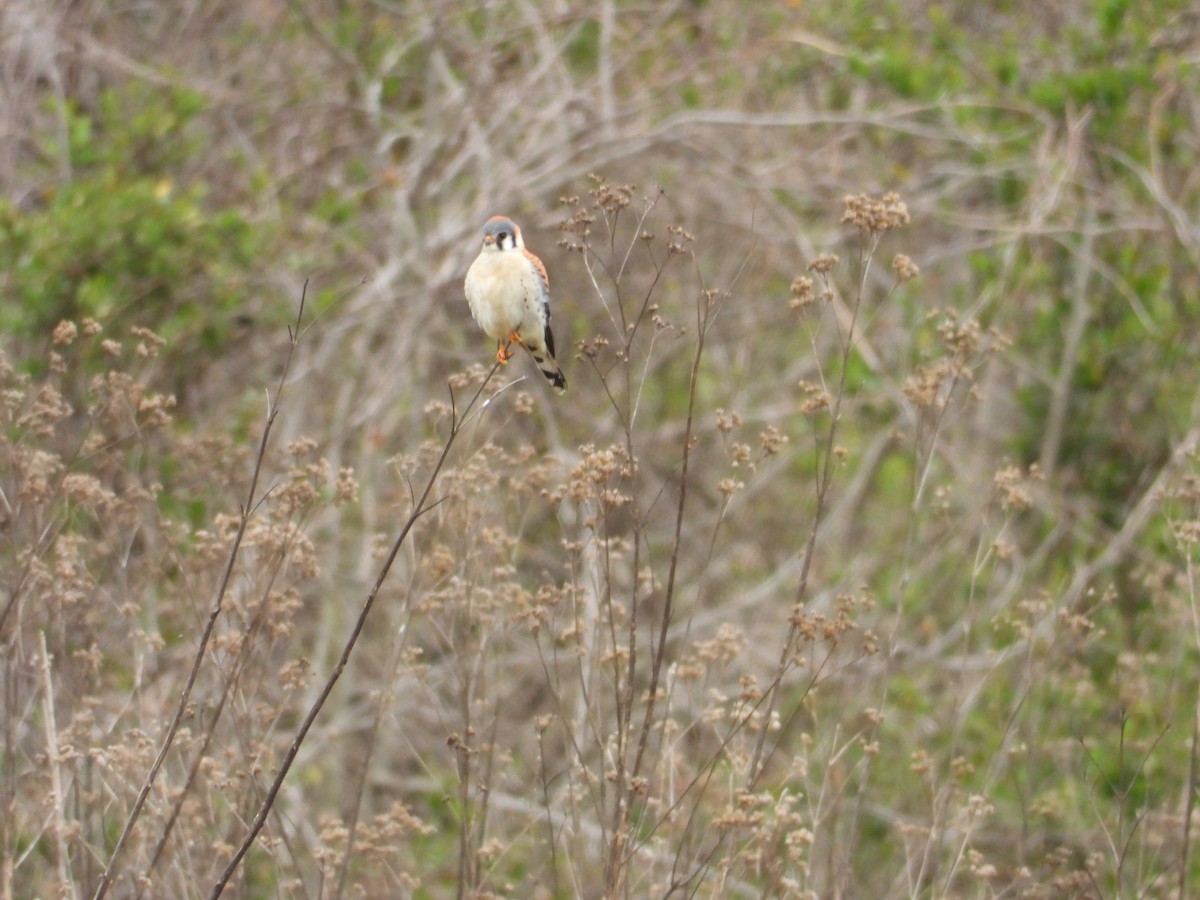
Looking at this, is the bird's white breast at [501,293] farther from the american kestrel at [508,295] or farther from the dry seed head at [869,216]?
the dry seed head at [869,216]

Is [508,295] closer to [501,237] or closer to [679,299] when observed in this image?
[501,237]

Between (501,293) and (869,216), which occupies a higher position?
(869,216)

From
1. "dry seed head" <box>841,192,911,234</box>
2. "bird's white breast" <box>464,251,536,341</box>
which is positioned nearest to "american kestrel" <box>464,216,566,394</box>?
"bird's white breast" <box>464,251,536,341</box>

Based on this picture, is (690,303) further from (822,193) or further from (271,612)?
(271,612)

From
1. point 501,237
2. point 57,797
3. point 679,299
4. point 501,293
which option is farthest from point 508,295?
point 679,299

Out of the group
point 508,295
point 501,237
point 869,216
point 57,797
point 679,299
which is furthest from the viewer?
point 679,299

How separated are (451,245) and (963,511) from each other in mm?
3424

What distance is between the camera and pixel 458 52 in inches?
403

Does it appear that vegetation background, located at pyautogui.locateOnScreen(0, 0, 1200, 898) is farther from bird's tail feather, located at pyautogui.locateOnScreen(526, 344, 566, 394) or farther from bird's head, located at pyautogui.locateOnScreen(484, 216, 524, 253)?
bird's head, located at pyautogui.locateOnScreen(484, 216, 524, 253)

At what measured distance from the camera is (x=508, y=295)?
536cm

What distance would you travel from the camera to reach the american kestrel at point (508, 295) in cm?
537

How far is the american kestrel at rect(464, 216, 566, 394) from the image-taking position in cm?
537

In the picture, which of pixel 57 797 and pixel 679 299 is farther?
pixel 679 299

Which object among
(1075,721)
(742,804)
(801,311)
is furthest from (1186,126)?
(742,804)
